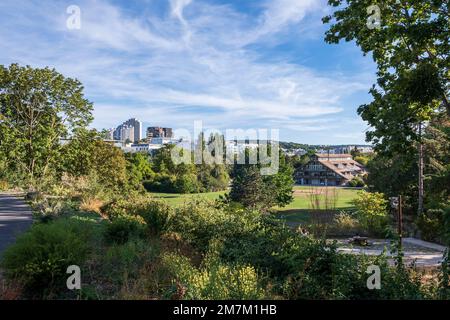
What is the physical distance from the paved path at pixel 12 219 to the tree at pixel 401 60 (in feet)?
27.4

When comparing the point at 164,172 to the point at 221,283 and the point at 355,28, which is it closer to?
the point at 355,28

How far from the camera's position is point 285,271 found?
16.4 ft

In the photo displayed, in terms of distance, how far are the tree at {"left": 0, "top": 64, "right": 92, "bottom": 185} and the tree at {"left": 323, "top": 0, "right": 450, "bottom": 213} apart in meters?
14.7

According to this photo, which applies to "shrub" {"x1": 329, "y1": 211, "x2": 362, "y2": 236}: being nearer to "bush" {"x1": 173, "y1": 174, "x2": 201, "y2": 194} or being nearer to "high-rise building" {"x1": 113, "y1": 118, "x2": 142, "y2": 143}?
"bush" {"x1": 173, "y1": 174, "x2": 201, "y2": 194}

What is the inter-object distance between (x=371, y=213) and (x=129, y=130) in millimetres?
73145

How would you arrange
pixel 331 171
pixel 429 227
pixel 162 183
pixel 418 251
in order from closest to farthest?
pixel 418 251 → pixel 429 227 → pixel 162 183 → pixel 331 171

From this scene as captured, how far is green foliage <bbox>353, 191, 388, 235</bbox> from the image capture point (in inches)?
551

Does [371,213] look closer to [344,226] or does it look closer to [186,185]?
[344,226]

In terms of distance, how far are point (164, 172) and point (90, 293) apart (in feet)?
127

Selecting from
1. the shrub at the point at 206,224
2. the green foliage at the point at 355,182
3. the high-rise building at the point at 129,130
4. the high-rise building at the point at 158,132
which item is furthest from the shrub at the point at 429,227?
the high-rise building at the point at 158,132

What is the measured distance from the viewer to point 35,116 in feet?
61.1

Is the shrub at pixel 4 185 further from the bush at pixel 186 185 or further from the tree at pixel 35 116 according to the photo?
the bush at pixel 186 185

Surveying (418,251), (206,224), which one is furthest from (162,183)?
(206,224)

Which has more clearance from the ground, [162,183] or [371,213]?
[162,183]
